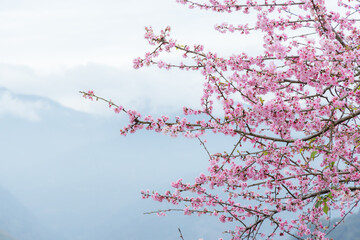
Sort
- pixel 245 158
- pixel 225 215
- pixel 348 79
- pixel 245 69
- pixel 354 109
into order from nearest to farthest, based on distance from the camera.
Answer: pixel 348 79, pixel 354 109, pixel 245 158, pixel 245 69, pixel 225 215

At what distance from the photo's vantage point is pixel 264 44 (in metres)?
5.47

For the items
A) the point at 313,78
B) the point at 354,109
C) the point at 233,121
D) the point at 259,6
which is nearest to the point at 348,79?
the point at 313,78

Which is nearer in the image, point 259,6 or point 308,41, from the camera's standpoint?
point 308,41

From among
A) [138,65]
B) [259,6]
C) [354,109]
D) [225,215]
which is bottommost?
[225,215]

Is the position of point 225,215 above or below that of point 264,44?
below

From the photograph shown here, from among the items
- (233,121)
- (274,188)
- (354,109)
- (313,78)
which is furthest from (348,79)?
(274,188)

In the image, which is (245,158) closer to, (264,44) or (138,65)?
(264,44)

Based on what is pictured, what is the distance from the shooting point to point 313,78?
15.4ft

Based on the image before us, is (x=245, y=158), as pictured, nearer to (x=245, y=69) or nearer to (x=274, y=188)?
(x=274, y=188)

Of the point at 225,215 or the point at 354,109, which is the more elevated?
the point at 354,109

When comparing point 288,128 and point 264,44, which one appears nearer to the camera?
point 288,128

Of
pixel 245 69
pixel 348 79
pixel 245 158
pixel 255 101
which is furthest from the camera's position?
pixel 245 69

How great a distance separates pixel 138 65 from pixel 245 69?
1839mm

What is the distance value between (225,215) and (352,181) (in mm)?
2159
